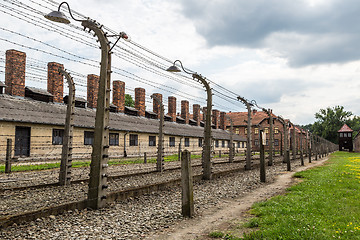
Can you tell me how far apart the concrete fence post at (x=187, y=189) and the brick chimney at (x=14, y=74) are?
21803 millimetres

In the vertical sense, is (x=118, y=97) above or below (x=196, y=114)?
above

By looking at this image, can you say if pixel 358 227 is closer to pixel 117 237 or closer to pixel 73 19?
pixel 117 237

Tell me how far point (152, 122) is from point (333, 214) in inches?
1214

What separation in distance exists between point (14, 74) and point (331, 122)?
10054cm

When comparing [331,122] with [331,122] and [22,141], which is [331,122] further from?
[22,141]

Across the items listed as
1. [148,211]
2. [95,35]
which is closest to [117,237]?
[148,211]

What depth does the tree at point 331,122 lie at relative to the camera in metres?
94.0

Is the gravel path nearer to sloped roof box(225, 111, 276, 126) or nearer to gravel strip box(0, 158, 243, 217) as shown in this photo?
gravel strip box(0, 158, 243, 217)

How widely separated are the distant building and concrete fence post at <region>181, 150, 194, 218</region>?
9294 centimetres

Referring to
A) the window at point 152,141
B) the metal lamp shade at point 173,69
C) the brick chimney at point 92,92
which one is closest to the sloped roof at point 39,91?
the brick chimney at point 92,92

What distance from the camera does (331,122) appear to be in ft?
318

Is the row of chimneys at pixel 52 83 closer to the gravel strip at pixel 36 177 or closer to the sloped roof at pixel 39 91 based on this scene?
the sloped roof at pixel 39 91

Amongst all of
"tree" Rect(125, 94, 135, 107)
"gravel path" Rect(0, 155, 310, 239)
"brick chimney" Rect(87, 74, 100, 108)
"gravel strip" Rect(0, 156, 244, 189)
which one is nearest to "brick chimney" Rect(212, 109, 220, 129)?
Result: "tree" Rect(125, 94, 135, 107)

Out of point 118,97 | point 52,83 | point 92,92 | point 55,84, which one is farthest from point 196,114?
point 52,83
